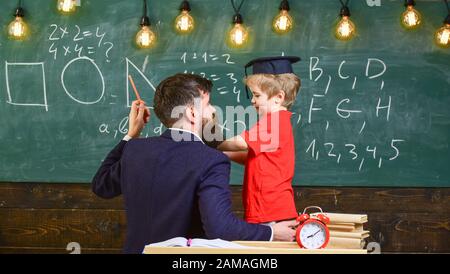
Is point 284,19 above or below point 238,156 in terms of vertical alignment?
above

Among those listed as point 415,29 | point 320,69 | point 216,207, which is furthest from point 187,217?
point 415,29

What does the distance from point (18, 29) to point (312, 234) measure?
3055 mm

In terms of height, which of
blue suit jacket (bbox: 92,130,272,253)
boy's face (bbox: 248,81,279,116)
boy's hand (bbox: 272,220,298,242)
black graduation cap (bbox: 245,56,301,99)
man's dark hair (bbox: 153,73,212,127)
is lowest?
boy's hand (bbox: 272,220,298,242)

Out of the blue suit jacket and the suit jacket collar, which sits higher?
the suit jacket collar

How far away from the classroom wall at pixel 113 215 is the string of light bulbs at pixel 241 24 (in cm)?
97

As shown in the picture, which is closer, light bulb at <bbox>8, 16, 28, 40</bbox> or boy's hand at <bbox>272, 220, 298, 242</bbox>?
boy's hand at <bbox>272, 220, 298, 242</bbox>

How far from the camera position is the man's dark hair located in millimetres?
2107

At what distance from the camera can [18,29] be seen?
14.0ft

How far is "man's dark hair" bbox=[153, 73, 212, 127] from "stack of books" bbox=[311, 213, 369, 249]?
0.58 metres

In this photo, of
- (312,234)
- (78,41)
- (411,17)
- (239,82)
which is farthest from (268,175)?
(78,41)

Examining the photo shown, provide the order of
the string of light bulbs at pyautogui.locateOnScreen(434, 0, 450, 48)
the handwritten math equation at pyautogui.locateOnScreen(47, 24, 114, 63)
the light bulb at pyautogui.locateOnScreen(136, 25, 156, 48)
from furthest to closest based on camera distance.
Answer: the handwritten math equation at pyautogui.locateOnScreen(47, 24, 114, 63), the light bulb at pyautogui.locateOnScreen(136, 25, 156, 48), the string of light bulbs at pyautogui.locateOnScreen(434, 0, 450, 48)

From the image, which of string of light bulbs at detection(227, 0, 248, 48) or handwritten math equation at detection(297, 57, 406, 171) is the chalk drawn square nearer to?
string of light bulbs at detection(227, 0, 248, 48)

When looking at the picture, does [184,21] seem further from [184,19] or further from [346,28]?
[346,28]

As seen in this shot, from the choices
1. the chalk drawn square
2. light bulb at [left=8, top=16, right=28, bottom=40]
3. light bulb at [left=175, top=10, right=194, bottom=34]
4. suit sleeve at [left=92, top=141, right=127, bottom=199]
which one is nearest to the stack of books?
suit sleeve at [left=92, top=141, right=127, bottom=199]
